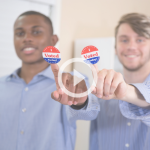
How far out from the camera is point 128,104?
632mm

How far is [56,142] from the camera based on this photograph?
80cm

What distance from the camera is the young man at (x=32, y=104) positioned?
81cm

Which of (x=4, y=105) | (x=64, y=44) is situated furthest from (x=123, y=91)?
(x=64, y=44)

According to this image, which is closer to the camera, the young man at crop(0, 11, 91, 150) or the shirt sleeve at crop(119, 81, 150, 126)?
the shirt sleeve at crop(119, 81, 150, 126)

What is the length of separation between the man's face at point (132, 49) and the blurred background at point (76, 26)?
0.38m

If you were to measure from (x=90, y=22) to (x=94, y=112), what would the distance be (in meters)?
1.18

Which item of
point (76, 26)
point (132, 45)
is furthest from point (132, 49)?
point (76, 26)

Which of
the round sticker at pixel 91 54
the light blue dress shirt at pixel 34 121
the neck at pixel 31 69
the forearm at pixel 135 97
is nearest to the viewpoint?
the round sticker at pixel 91 54

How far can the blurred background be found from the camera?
4.43 ft

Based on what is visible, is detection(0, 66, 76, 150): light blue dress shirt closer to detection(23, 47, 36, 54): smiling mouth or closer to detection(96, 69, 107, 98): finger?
detection(23, 47, 36, 54): smiling mouth

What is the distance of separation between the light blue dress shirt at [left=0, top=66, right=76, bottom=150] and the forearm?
0.31 metres

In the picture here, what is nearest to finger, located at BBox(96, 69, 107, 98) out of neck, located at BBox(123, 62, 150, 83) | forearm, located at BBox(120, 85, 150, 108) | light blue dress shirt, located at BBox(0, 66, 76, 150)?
forearm, located at BBox(120, 85, 150, 108)

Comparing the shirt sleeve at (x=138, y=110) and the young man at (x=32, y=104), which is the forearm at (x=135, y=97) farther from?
the young man at (x=32, y=104)

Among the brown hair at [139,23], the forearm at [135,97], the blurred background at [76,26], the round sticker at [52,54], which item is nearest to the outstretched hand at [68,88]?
the round sticker at [52,54]
